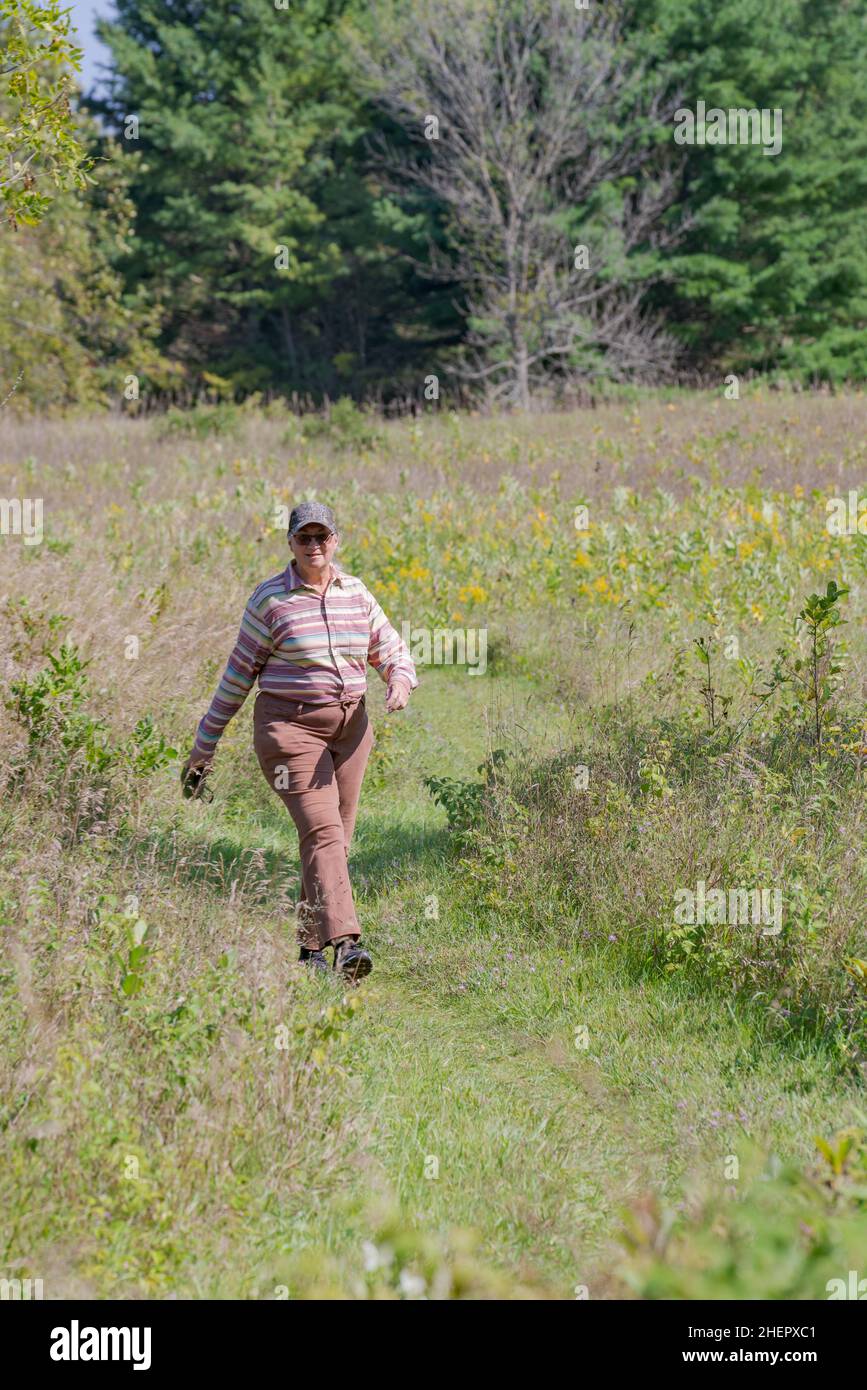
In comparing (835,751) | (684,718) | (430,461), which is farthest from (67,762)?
(430,461)

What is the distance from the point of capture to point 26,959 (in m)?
3.54

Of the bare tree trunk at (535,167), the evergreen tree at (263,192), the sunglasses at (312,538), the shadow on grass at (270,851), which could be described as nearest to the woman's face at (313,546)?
the sunglasses at (312,538)

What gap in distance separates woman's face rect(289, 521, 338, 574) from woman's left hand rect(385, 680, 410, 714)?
0.53 m

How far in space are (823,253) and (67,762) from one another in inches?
1048

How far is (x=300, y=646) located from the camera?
4848mm

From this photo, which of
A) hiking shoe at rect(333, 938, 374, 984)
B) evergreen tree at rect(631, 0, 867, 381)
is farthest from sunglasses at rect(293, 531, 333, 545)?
evergreen tree at rect(631, 0, 867, 381)

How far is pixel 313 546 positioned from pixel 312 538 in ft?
0.10

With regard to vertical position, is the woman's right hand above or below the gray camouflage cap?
below

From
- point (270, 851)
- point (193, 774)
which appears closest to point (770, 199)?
point (270, 851)

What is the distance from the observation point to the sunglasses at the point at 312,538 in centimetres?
476

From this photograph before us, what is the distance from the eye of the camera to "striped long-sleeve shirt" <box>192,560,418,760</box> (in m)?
4.85

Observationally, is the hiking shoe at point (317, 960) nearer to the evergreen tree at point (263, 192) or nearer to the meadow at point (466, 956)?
the meadow at point (466, 956)

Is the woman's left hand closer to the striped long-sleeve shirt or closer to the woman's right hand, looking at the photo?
the striped long-sleeve shirt
